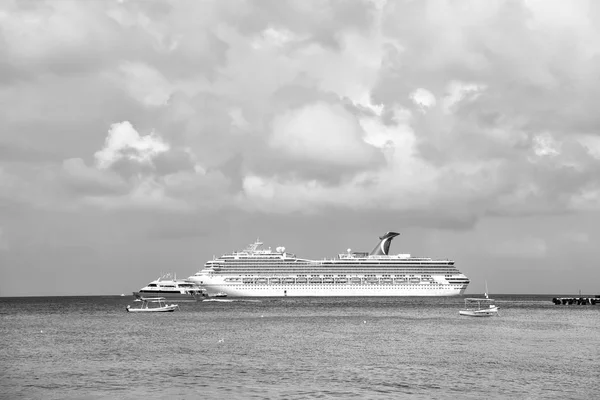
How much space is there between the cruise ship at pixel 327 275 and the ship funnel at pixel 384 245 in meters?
8.55

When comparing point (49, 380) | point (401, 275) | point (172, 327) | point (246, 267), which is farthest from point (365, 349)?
point (401, 275)

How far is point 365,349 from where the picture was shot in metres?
52.8

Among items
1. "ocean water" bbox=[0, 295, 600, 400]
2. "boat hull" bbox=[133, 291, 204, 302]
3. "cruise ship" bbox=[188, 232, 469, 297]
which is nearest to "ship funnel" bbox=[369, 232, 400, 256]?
"cruise ship" bbox=[188, 232, 469, 297]

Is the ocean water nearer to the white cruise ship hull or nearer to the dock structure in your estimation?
the dock structure

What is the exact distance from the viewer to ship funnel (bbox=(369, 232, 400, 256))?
195750mm

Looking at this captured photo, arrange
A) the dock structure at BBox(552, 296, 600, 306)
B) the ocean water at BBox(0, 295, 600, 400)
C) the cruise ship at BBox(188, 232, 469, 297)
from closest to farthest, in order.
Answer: the ocean water at BBox(0, 295, 600, 400) → the dock structure at BBox(552, 296, 600, 306) → the cruise ship at BBox(188, 232, 469, 297)

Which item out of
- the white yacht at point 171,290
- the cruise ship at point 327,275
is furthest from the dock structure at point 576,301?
the white yacht at point 171,290

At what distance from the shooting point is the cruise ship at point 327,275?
550 ft

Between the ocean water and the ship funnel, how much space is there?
11951 centimetres

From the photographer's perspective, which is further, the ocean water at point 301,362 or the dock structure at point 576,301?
the dock structure at point 576,301

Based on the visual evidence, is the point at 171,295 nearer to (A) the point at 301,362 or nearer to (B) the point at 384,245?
(B) the point at 384,245

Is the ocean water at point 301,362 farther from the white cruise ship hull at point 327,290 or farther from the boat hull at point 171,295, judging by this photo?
the boat hull at point 171,295

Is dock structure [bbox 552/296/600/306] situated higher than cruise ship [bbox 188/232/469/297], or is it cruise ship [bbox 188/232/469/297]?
cruise ship [bbox 188/232/469/297]

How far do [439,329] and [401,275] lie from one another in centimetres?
10803
